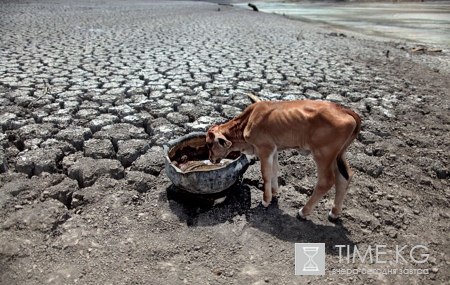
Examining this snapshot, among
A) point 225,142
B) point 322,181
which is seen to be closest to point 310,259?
point 322,181

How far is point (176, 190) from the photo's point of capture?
3500 millimetres

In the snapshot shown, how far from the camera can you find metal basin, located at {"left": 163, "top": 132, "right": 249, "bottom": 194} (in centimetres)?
309

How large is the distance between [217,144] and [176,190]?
0.62 meters

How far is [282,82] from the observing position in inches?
264

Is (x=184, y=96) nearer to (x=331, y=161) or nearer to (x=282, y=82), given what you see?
(x=282, y=82)

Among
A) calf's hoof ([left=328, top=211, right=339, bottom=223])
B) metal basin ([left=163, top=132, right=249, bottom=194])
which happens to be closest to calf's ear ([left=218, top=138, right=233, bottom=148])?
metal basin ([left=163, top=132, right=249, bottom=194])

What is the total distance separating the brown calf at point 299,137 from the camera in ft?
9.26

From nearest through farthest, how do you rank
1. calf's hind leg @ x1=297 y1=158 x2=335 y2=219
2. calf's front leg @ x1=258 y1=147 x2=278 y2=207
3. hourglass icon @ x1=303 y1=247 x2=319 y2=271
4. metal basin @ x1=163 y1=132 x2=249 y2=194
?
hourglass icon @ x1=303 y1=247 x2=319 y2=271
calf's hind leg @ x1=297 y1=158 x2=335 y2=219
metal basin @ x1=163 y1=132 x2=249 y2=194
calf's front leg @ x1=258 y1=147 x2=278 y2=207

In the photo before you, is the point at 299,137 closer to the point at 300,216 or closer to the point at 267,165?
the point at 267,165

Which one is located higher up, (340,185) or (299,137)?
(299,137)

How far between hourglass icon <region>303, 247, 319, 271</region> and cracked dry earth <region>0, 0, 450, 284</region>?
8 cm

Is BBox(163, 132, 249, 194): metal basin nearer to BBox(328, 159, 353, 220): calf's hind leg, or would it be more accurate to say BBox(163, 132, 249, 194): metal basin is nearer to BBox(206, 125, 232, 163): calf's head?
BBox(206, 125, 232, 163): calf's head

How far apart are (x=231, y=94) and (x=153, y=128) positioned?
1.69 meters

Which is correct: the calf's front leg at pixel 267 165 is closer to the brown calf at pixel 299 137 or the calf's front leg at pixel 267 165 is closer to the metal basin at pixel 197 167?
the brown calf at pixel 299 137
